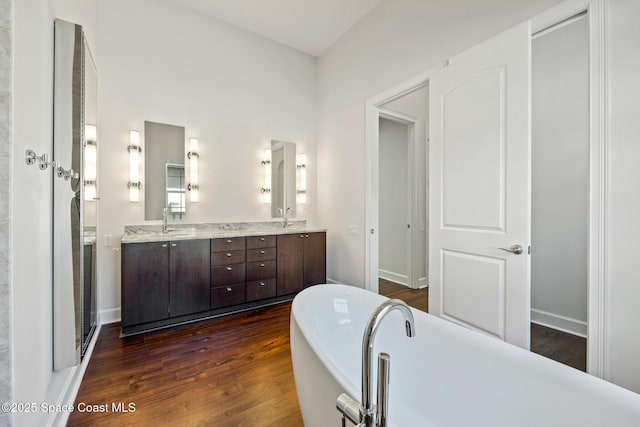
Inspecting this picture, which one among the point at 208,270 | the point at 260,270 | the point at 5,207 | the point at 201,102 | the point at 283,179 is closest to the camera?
the point at 5,207

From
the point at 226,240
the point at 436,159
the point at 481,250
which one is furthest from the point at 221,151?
the point at 481,250

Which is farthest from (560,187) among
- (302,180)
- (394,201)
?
(302,180)

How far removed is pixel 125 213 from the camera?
2742 mm

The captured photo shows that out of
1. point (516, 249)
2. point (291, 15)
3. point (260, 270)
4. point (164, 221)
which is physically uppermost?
point (291, 15)

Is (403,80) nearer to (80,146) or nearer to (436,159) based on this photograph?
(436,159)

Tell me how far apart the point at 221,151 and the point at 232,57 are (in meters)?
1.21

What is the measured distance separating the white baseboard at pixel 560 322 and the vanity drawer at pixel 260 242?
9.30 feet

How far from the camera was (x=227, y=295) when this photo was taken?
2.84 meters

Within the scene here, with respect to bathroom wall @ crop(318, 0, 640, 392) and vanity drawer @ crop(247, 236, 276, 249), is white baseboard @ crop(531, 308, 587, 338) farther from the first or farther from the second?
vanity drawer @ crop(247, 236, 276, 249)

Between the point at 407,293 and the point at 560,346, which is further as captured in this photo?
the point at 407,293

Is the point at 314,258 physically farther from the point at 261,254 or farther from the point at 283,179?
the point at 283,179

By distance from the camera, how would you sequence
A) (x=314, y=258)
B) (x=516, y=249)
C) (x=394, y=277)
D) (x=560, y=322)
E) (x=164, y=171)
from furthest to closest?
(x=394, y=277) < (x=314, y=258) < (x=164, y=171) < (x=560, y=322) < (x=516, y=249)

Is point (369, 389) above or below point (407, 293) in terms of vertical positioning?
above

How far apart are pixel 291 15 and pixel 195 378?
3730mm
